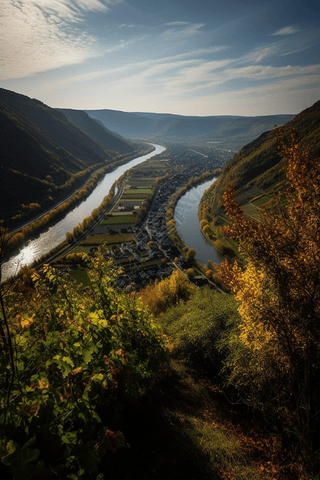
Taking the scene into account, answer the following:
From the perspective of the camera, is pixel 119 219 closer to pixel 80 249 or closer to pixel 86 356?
pixel 80 249

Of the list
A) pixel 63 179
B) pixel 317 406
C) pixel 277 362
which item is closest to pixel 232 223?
pixel 277 362

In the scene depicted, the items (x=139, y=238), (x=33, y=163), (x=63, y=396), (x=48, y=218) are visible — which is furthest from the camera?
(x=33, y=163)

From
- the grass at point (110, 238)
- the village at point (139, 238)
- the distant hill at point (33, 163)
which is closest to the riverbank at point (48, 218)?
the distant hill at point (33, 163)

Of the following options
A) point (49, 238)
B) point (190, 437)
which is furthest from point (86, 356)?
point (49, 238)

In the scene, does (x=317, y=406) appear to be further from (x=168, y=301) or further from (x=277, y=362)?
(x=168, y=301)

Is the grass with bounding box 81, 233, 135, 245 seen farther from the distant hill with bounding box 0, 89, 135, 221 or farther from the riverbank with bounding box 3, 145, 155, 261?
the distant hill with bounding box 0, 89, 135, 221
